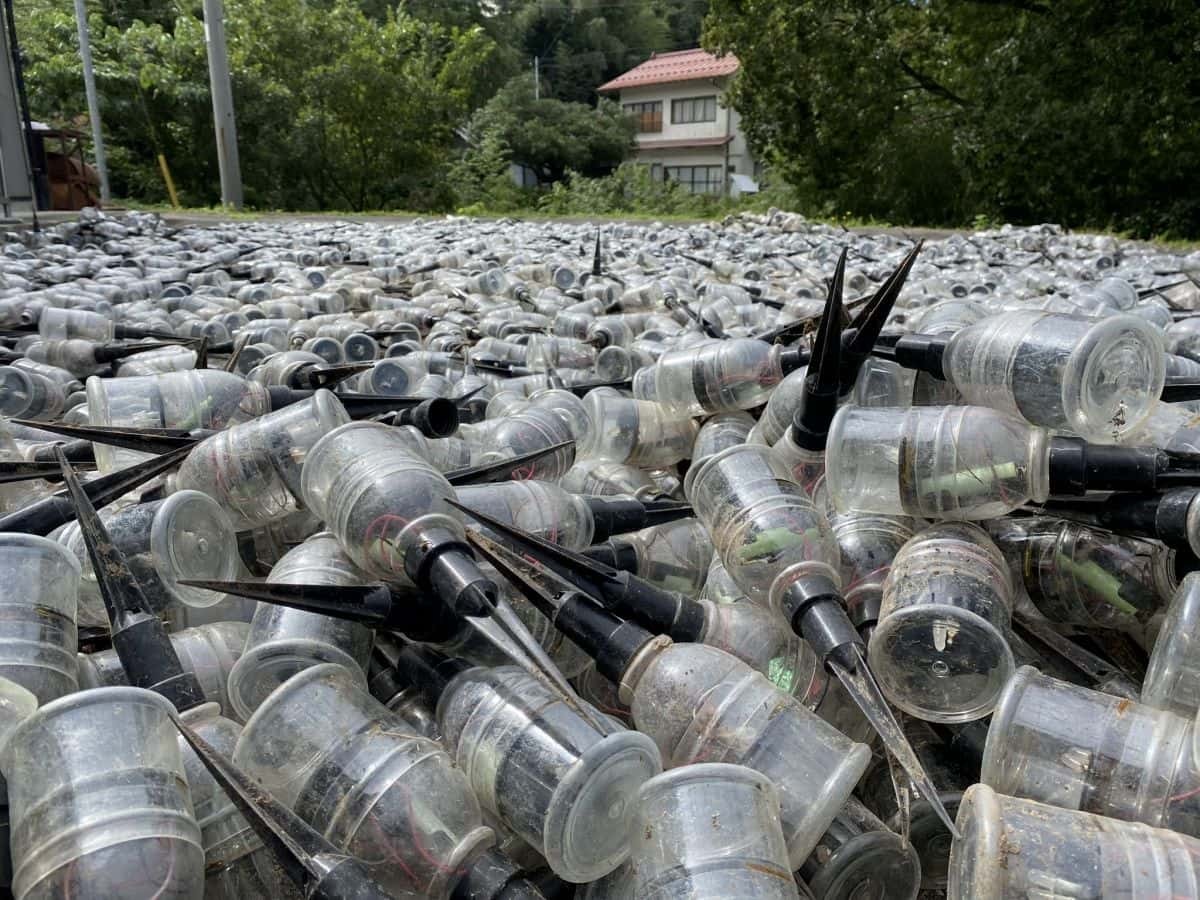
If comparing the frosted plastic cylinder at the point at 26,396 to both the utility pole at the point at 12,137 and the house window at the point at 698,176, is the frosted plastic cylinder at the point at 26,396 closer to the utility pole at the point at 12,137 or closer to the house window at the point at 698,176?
the utility pole at the point at 12,137

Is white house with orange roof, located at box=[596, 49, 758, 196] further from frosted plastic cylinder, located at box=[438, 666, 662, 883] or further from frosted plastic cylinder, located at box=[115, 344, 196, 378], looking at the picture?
frosted plastic cylinder, located at box=[438, 666, 662, 883]

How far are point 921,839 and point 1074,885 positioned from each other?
1.31ft

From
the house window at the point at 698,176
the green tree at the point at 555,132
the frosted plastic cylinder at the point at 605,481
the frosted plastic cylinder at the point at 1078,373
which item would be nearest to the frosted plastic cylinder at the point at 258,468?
the frosted plastic cylinder at the point at 605,481

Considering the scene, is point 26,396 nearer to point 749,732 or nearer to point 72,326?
point 72,326

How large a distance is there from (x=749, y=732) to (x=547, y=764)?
321 mm

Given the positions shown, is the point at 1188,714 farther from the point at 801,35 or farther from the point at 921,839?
the point at 801,35

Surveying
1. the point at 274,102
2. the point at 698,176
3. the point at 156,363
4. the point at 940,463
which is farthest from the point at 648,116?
the point at 940,463

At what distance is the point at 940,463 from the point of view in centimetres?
186

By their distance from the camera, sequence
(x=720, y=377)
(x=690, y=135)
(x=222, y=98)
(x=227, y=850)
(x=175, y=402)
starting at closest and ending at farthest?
1. (x=227, y=850)
2. (x=175, y=402)
3. (x=720, y=377)
4. (x=222, y=98)
5. (x=690, y=135)

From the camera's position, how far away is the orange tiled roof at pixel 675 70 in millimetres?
45000

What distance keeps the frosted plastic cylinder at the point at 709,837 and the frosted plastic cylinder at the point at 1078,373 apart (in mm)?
1119

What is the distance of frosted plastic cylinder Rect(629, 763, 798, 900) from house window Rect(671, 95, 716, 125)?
4879cm

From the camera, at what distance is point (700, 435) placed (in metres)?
2.90

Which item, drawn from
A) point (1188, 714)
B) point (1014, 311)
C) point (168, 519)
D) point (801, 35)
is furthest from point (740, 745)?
point (801, 35)
